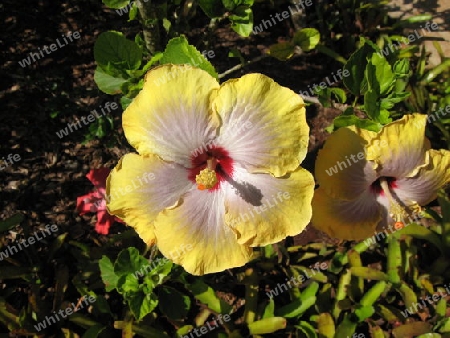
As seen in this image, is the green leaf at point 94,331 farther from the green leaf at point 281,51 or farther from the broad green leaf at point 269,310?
the green leaf at point 281,51

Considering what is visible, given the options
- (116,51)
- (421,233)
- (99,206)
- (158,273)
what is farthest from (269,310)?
(116,51)

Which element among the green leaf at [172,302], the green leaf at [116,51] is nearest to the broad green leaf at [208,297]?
the green leaf at [172,302]

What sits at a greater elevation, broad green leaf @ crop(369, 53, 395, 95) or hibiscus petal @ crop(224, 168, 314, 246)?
broad green leaf @ crop(369, 53, 395, 95)

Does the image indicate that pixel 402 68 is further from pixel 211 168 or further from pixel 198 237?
pixel 198 237

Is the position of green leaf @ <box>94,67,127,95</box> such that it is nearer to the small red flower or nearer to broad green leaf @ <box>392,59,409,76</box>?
the small red flower

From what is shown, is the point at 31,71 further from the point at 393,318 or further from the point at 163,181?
the point at 393,318

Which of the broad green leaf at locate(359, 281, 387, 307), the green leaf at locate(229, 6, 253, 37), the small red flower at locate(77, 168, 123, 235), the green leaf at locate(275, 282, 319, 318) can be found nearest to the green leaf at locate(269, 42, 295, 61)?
the green leaf at locate(229, 6, 253, 37)

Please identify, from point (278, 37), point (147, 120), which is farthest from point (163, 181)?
point (278, 37)
